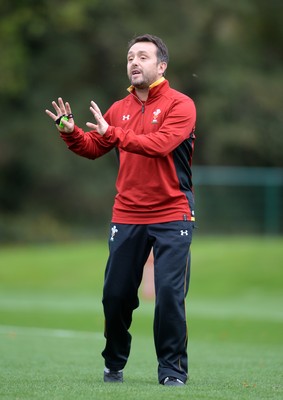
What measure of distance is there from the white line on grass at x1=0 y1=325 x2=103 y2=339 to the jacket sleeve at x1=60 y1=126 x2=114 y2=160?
5559mm

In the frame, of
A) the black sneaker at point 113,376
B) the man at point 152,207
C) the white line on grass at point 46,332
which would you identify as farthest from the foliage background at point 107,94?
the man at point 152,207

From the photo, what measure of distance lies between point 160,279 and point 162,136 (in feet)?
3.41

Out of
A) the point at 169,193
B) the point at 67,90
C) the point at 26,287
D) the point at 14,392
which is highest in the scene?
the point at 67,90

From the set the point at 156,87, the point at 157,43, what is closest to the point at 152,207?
the point at 156,87

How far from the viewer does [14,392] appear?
6.98 m

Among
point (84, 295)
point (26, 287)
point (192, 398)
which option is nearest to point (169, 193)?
point (192, 398)

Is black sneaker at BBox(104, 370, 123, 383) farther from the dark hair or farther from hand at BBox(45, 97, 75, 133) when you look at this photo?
the dark hair

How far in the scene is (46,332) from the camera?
13680mm

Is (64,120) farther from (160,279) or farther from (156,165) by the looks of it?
(160,279)

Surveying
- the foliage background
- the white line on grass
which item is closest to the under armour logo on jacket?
the white line on grass

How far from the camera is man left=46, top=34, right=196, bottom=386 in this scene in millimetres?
7512

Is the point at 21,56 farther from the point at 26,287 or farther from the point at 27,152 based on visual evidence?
the point at 26,287

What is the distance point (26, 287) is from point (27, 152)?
1388 centimetres

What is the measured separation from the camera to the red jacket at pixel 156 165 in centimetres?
758
